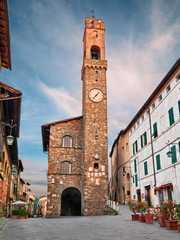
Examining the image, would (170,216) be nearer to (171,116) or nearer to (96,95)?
(171,116)

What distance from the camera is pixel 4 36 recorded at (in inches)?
354

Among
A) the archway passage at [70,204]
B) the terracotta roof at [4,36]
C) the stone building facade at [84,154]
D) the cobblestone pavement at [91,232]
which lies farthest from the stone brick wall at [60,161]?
the terracotta roof at [4,36]

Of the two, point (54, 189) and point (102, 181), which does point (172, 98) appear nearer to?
point (102, 181)

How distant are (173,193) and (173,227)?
769 cm

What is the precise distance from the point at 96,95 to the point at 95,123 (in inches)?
139

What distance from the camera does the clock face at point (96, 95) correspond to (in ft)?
93.1

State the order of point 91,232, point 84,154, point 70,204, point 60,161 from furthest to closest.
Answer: point 70,204
point 60,161
point 84,154
point 91,232

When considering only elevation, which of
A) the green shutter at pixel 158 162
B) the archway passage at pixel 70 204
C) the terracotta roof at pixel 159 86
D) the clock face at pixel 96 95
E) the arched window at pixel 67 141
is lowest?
the archway passage at pixel 70 204

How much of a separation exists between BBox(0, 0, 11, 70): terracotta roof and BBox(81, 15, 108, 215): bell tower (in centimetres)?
1670

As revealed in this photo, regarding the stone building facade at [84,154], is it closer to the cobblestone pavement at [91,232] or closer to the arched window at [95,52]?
the arched window at [95,52]

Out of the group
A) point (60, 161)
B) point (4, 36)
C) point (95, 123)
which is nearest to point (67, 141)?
point (60, 161)

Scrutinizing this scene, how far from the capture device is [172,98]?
18141 mm

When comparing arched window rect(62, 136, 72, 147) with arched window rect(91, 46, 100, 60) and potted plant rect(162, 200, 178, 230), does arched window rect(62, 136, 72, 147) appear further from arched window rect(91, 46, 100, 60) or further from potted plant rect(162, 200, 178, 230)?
potted plant rect(162, 200, 178, 230)

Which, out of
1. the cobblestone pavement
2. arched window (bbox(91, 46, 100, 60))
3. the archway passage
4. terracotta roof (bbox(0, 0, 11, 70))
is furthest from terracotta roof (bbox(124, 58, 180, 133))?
the archway passage
